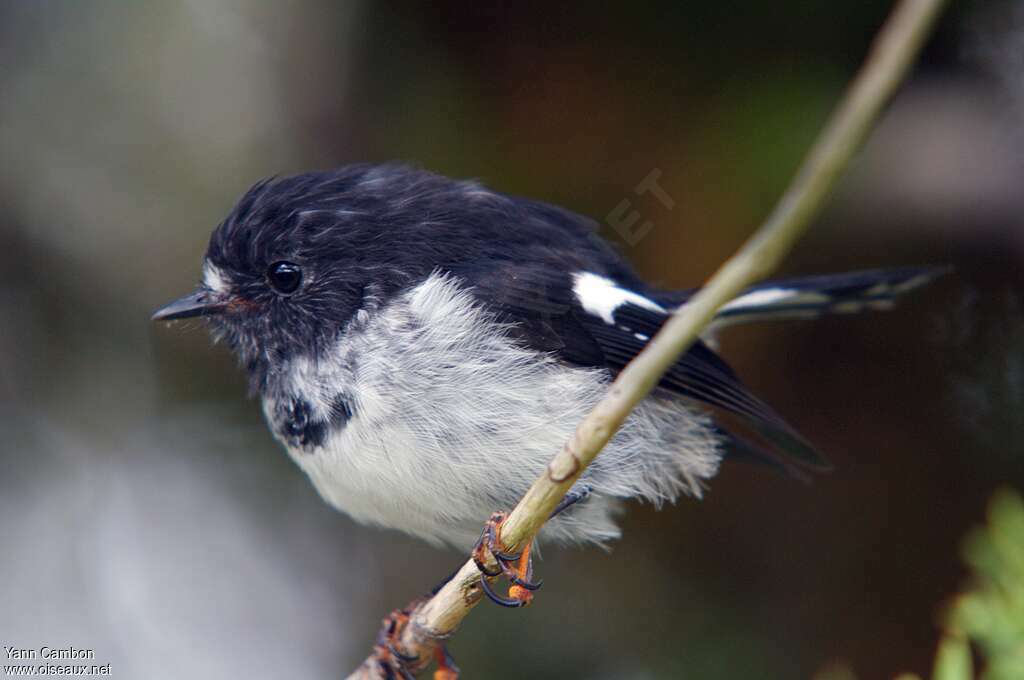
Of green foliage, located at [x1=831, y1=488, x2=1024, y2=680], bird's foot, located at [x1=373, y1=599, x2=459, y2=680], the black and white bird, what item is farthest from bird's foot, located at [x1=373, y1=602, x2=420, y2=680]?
green foliage, located at [x1=831, y1=488, x2=1024, y2=680]

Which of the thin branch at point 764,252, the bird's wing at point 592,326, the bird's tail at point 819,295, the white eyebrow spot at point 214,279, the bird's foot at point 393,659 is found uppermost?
the thin branch at point 764,252

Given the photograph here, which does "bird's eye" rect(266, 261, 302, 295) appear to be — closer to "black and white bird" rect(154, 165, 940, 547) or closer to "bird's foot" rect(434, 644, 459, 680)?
"black and white bird" rect(154, 165, 940, 547)

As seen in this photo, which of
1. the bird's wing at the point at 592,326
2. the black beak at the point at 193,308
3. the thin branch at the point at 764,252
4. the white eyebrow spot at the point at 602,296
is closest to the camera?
the thin branch at the point at 764,252

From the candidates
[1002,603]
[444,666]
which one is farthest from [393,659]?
[1002,603]

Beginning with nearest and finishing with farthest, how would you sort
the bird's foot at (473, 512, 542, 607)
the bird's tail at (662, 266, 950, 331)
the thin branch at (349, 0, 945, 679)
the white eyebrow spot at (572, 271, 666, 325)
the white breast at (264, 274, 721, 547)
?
1. the thin branch at (349, 0, 945, 679)
2. the bird's foot at (473, 512, 542, 607)
3. the white breast at (264, 274, 721, 547)
4. the white eyebrow spot at (572, 271, 666, 325)
5. the bird's tail at (662, 266, 950, 331)

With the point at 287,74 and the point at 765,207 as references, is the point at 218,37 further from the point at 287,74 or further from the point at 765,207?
the point at 765,207

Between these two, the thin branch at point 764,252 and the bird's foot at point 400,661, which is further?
the bird's foot at point 400,661

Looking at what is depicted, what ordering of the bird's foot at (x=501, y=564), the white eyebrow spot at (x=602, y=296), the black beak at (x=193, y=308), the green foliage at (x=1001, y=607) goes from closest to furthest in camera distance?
the green foliage at (x=1001, y=607) < the bird's foot at (x=501, y=564) < the white eyebrow spot at (x=602, y=296) < the black beak at (x=193, y=308)

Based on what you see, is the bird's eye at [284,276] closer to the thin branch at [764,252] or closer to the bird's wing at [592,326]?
the bird's wing at [592,326]

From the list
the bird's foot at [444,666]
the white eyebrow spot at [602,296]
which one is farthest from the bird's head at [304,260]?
the bird's foot at [444,666]
